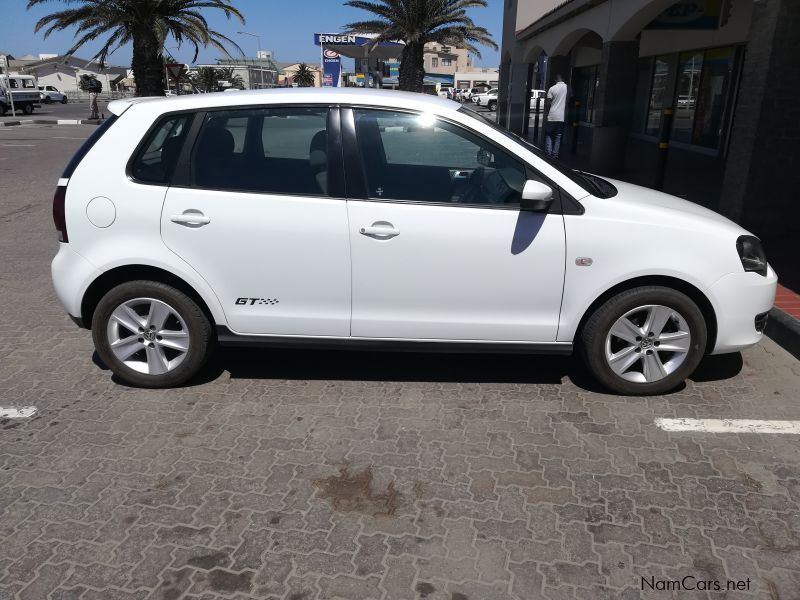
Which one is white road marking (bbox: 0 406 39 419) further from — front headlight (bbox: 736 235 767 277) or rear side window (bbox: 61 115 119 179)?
front headlight (bbox: 736 235 767 277)

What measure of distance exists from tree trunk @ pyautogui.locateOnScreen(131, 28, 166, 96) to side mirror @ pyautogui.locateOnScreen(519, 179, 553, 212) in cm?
2078

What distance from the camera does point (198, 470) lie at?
3346mm

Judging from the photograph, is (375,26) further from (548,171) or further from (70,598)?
(70,598)

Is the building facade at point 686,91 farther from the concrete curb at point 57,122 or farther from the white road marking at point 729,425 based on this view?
the concrete curb at point 57,122

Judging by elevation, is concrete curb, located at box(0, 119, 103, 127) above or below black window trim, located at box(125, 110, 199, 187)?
below

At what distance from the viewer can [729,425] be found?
3.82 m

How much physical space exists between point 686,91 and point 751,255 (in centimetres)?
1508

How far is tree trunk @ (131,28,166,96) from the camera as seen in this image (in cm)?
2141

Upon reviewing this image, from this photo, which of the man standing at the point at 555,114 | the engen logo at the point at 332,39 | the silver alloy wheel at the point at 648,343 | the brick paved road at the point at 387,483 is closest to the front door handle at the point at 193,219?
the brick paved road at the point at 387,483

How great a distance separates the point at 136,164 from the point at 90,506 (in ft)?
6.56

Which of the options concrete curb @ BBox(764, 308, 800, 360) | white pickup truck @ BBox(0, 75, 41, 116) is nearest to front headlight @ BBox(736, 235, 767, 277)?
concrete curb @ BBox(764, 308, 800, 360)

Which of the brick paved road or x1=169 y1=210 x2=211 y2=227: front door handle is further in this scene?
x1=169 y1=210 x2=211 y2=227: front door handle

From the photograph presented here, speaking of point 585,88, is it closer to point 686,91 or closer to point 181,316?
point 686,91

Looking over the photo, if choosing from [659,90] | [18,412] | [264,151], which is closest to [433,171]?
[264,151]
